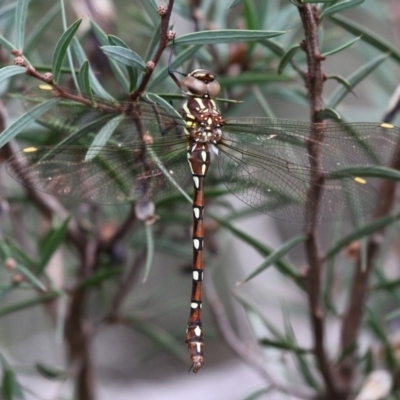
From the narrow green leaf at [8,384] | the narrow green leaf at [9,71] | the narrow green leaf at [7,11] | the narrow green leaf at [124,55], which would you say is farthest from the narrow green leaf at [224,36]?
the narrow green leaf at [8,384]

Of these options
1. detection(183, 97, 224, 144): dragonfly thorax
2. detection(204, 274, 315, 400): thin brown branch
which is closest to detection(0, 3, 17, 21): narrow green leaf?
detection(183, 97, 224, 144): dragonfly thorax

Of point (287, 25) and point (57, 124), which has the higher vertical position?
point (287, 25)

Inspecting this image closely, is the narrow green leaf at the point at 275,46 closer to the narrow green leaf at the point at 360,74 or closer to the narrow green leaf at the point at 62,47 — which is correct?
the narrow green leaf at the point at 360,74

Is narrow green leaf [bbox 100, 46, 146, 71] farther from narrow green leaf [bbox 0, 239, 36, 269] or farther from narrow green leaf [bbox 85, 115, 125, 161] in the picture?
narrow green leaf [bbox 0, 239, 36, 269]

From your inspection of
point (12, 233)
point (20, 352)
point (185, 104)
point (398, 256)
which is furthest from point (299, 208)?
point (20, 352)

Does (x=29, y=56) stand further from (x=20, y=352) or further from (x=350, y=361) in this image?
(x=20, y=352)

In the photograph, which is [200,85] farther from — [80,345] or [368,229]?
[80,345]
